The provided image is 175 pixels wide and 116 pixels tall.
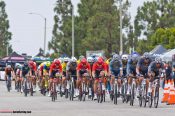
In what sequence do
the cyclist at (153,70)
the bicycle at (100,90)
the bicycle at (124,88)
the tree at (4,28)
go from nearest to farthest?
the cyclist at (153,70) → the bicycle at (124,88) → the bicycle at (100,90) → the tree at (4,28)

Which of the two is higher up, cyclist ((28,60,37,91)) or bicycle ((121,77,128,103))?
cyclist ((28,60,37,91))

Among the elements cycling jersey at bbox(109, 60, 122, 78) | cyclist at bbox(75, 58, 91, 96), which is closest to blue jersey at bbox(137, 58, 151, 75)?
cycling jersey at bbox(109, 60, 122, 78)

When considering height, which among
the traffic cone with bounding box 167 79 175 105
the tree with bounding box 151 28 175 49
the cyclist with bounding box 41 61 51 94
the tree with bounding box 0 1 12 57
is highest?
the tree with bounding box 0 1 12 57

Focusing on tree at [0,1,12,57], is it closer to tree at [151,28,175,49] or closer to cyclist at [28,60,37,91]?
tree at [151,28,175,49]

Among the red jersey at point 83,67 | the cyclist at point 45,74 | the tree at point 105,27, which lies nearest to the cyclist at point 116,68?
the red jersey at point 83,67

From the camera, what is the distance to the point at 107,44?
71.8 m

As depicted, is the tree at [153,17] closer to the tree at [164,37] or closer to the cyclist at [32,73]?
the tree at [164,37]

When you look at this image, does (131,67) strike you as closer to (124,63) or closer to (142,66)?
(142,66)

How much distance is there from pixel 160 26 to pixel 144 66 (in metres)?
52.5

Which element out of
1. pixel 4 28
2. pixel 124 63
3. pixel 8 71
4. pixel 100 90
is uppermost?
pixel 4 28

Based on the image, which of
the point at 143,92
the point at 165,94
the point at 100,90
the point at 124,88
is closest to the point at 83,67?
the point at 100,90

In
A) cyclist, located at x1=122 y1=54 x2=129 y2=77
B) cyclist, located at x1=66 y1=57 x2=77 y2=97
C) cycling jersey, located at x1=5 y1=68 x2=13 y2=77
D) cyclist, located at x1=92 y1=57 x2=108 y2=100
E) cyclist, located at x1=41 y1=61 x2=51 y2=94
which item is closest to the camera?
cyclist, located at x1=122 y1=54 x2=129 y2=77

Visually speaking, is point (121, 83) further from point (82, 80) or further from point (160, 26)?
point (160, 26)

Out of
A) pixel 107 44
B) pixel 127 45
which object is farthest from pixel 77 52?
pixel 107 44
